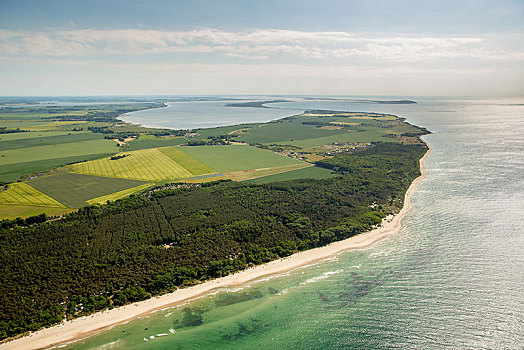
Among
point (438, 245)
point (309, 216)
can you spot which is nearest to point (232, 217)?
point (309, 216)

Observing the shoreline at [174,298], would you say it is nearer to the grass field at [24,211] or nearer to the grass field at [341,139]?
the grass field at [24,211]

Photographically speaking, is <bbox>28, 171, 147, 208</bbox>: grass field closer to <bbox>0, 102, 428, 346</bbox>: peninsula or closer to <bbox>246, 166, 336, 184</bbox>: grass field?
<bbox>0, 102, 428, 346</bbox>: peninsula

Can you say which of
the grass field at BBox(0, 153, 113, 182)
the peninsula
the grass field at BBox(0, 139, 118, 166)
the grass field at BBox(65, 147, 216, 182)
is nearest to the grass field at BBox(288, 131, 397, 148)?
the peninsula

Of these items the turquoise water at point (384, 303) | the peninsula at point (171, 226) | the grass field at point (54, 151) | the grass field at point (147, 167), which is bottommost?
the turquoise water at point (384, 303)

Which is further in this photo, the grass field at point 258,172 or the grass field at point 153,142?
the grass field at point 153,142

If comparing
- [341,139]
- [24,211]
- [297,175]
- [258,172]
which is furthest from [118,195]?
[341,139]

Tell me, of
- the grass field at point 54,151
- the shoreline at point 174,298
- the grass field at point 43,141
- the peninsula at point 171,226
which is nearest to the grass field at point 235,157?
the peninsula at point 171,226

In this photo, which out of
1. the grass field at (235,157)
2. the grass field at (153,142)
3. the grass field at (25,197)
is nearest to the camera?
the grass field at (25,197)
